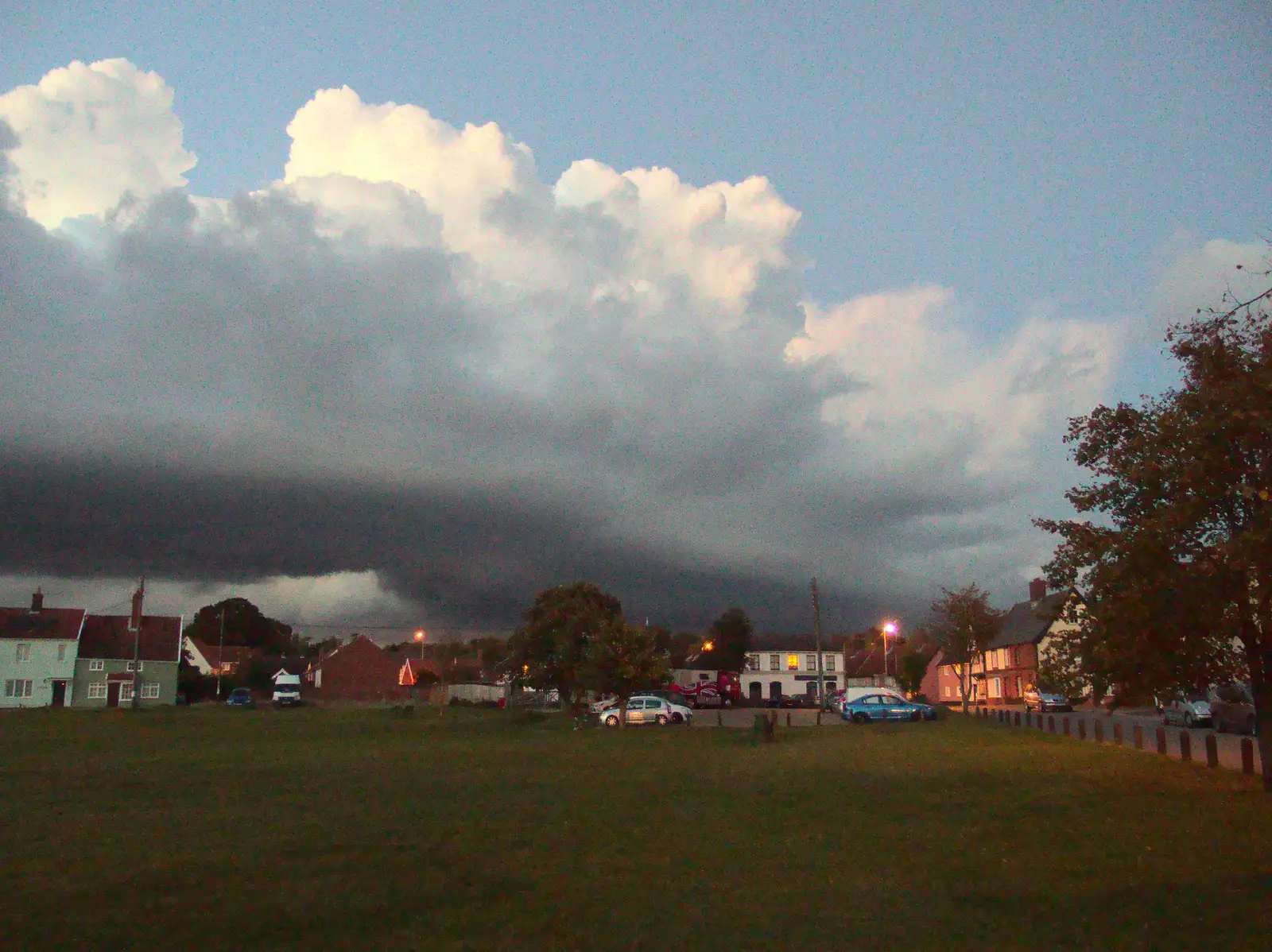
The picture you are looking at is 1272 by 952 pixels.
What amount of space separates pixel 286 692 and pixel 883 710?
54.7 meters

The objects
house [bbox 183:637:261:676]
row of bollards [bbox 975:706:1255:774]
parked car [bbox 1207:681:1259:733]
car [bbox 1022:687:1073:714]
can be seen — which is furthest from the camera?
house [bbox 183:637:261:676]

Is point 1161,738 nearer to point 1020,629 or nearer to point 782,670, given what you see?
point 1020,629

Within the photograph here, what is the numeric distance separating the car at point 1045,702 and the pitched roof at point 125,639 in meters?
72.0

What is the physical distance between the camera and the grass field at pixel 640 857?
8391mm

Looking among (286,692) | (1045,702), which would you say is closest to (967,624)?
(1045,702)

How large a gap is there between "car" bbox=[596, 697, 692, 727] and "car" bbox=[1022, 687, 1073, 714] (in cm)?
2289

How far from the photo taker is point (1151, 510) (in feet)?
58.6

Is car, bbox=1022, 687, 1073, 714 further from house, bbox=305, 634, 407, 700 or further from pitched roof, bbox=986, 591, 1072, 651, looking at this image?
house, bbox=305, 634, 407, 700

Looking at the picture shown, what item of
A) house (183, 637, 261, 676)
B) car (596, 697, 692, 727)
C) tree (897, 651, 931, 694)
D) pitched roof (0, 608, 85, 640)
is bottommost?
car (596, 697, 692, 727)

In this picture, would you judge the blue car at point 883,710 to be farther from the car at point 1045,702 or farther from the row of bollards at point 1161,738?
the car at point 1045,702

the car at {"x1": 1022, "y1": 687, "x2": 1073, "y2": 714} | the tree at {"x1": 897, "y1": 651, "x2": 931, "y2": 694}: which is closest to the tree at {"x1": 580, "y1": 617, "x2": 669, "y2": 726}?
the car at {"x1": 1022, "y1": 687, "x2": 1073, "y2": 714}

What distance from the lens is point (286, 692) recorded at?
277 feet

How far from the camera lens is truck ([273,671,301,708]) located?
269 ft

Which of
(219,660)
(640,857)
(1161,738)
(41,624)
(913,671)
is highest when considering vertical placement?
(41,624)
